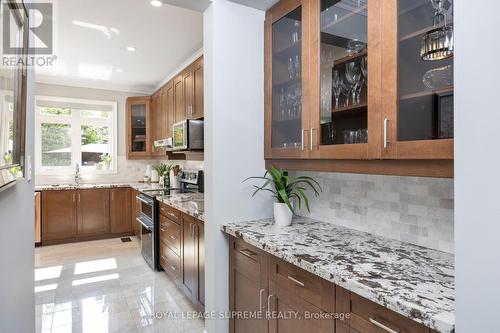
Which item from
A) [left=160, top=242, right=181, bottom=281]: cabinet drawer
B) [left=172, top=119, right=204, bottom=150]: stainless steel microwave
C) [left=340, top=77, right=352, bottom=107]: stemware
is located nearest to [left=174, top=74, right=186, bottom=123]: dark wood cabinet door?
[left=172, top=119, right=204, bottom=150]: stainless steel microwave

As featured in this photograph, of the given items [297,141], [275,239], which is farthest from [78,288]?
[297,141]

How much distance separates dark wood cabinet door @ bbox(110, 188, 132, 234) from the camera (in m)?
4.96

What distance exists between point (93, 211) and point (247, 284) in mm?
3947

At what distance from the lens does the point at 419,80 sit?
1.20 m

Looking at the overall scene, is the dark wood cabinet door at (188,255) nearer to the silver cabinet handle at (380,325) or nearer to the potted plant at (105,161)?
the silver cabinet handle at (380,325)

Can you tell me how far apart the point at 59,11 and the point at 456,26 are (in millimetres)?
3052

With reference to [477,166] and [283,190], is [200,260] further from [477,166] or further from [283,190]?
[477,166]

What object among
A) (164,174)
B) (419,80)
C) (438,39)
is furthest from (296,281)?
(164,174)

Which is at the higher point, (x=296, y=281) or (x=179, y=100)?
(x=179, y=100)

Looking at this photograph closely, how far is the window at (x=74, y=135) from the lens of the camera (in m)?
4.94

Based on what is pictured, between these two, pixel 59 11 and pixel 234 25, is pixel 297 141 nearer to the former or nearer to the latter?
pixel 234 25

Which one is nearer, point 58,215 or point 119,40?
point 119,40

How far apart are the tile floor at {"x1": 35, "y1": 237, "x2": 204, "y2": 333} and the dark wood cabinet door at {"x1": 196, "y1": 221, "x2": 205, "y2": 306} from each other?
0.76 ft

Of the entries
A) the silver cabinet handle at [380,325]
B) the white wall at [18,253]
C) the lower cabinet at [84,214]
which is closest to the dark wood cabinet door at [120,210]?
the lower cabinet at [84,214]
